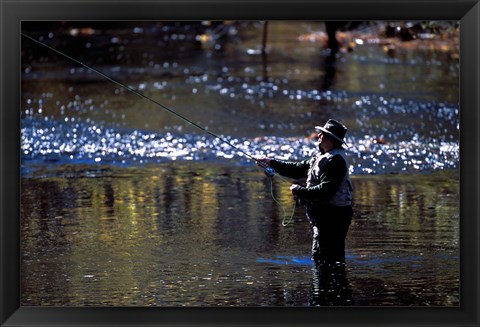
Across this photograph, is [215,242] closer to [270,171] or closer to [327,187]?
[270,171]

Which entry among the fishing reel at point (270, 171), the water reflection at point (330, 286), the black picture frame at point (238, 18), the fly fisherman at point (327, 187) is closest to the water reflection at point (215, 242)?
the water reflection at point (330, 286)

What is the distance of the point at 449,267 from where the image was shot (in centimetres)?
992

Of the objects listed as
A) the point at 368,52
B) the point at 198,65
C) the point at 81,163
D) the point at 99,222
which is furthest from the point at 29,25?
the point at 99,222

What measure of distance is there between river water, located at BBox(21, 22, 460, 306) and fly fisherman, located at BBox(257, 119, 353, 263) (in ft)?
1.37

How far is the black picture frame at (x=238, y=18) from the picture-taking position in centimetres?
851

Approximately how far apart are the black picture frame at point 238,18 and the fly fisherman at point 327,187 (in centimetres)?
65

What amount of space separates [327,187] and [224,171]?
4.98 m

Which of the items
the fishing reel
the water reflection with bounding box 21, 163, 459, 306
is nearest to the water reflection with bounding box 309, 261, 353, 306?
the water reflection with bounding box 21, 163, 459, 306

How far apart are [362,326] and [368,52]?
14292 mm

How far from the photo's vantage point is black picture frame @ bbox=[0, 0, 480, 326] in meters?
8.51

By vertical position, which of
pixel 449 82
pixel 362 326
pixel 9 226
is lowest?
pixel 362 326

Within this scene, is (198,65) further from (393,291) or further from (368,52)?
(393,291)

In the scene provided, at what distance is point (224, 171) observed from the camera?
13.6m

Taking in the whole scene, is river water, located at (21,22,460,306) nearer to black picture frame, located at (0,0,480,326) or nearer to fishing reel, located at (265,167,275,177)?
black picture frame, located at (0,0,480,326)
